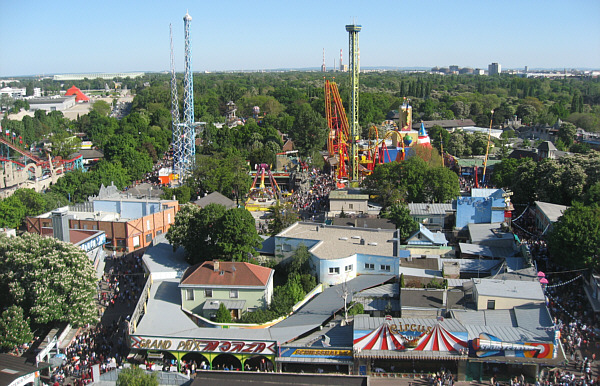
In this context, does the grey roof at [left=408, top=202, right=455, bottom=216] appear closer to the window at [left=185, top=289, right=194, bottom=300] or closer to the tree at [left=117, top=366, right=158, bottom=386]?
the window at [left=185, top=289, right=194, bottom=300]

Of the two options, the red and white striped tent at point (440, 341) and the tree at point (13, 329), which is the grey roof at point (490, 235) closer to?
the red and white striped tent at point (440, 341)

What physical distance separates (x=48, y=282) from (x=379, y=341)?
42.8ft

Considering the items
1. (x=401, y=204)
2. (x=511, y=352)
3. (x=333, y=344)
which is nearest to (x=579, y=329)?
(x=511, y=352)

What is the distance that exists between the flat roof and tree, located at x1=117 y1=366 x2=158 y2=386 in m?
10.4

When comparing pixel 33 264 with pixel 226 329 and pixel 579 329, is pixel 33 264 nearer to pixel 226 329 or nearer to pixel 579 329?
pixel 226 329

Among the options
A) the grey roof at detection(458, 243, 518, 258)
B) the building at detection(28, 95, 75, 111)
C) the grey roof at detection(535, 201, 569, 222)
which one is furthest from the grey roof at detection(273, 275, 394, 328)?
the building at detection(28, 95, 75, 111)

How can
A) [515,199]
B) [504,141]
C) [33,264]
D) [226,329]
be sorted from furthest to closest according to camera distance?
[504,141]
[515,199]
[33,264]
[226,329]

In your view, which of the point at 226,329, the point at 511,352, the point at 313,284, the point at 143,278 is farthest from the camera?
the point at 143,278

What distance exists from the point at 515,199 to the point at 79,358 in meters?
29.5

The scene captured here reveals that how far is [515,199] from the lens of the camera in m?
38.2

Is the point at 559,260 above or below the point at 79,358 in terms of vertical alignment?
above

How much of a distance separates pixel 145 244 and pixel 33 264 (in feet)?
37.4

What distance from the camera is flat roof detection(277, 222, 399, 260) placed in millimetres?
25969

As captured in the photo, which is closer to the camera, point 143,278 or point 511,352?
point 511,352
